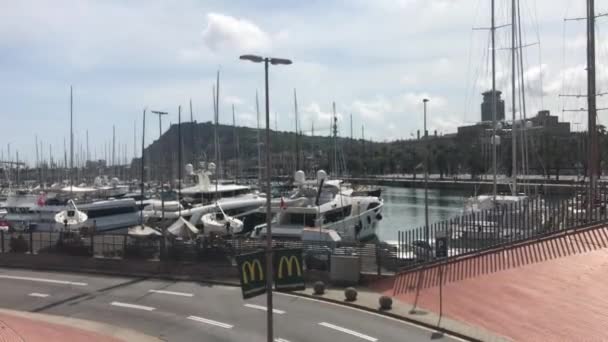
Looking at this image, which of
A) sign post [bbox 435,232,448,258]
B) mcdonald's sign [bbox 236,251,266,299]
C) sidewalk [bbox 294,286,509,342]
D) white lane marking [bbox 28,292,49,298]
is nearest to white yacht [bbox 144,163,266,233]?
white lane marking [bbox 28,292,49,298]

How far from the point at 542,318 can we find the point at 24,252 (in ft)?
93.0

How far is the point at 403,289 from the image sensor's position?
22.4 m

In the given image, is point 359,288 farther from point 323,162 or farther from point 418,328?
point 323,162

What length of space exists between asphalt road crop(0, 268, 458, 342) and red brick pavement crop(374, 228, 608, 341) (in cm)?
230

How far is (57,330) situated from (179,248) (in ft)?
33.8

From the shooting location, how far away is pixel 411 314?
63.7 feet

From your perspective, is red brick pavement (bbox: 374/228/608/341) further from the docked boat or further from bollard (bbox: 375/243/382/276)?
the docked boat

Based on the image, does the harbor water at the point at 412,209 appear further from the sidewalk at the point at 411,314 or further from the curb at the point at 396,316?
the curb at the point at 396,316

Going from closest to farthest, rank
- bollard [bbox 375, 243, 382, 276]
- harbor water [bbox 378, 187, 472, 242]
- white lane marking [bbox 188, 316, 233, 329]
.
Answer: white lane marking [bbox 188, 316, 233, 329] < bollard [bbox 375, 243, 382, 276] < harbor water [bbox 378, 187, 472, 242]

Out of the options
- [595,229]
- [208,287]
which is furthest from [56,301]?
[595,229]

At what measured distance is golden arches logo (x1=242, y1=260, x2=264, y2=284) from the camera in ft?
42.4

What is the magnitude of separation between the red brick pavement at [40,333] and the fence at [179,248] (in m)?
9.35

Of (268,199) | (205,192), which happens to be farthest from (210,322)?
(205,192)

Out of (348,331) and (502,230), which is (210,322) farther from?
(502,230)
